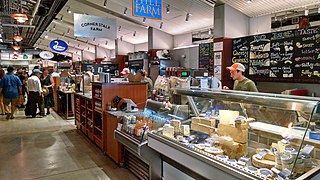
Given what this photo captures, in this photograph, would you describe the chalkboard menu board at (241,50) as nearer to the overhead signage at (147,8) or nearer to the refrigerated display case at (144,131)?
the overhead signage at (147,8)

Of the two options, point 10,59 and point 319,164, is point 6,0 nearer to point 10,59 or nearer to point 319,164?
point 319,164

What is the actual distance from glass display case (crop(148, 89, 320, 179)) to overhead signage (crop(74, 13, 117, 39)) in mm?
4775

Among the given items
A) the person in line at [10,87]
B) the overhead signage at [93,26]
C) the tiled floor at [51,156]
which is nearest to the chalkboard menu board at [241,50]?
the overhead signage at [93,26]

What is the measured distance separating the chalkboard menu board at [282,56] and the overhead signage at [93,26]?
449 cm

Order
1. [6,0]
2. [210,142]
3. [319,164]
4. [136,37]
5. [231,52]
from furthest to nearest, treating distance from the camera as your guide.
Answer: [136,37] < [6,0] < [231,52] < [210,142] < [319,164]

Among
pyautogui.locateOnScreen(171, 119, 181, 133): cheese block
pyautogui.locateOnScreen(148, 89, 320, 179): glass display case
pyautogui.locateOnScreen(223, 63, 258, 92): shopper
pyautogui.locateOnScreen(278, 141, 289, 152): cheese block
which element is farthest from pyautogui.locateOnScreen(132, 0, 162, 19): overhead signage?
pyautogui.locateOnScreen(278, 141, 289, 152): cheese block

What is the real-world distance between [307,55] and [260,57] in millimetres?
1137

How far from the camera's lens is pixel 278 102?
2.16 m

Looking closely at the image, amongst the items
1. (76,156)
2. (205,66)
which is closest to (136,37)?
(205,66)

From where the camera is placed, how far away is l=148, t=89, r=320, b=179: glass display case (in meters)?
1.89

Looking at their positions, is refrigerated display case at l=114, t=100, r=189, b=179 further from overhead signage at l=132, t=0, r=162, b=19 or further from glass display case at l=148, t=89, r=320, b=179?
overhead signage at l=132, t=0, r=162, b=19

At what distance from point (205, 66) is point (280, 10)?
2805mm

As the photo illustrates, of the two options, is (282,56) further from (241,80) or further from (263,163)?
(263,163)

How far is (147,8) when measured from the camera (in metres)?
5.37
